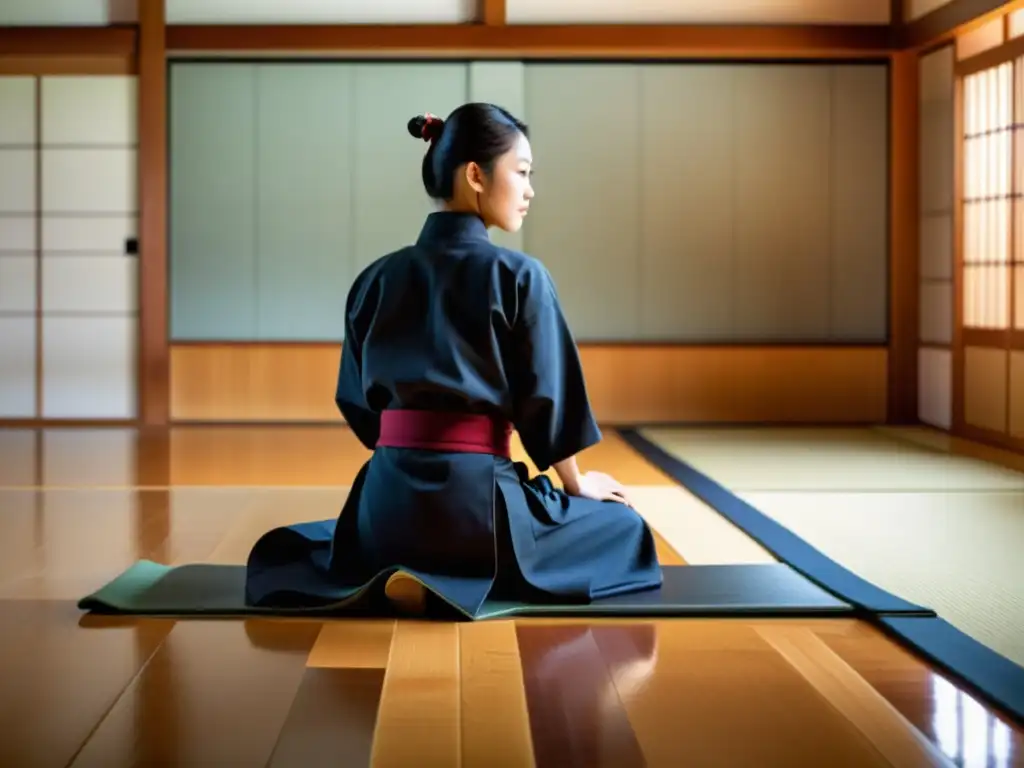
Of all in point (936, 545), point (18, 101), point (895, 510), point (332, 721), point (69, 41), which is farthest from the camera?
point (18, 101)

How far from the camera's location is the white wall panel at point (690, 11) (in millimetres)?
6695

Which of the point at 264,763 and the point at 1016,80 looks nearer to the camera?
the point at 264,763

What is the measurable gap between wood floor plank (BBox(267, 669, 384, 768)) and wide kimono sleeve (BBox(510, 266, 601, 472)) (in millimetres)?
603

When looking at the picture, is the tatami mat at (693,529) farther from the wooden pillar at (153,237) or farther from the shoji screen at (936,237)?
the wooden pillar at (153,237)

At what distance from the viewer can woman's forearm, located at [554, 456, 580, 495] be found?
105 inches

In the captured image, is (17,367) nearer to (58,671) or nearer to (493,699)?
(58,671)

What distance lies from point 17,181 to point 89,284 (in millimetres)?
656

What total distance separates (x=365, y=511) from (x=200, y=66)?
189 inches

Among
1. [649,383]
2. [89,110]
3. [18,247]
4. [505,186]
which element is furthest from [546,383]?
[18,247]

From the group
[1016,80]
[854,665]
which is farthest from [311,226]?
[854,665]

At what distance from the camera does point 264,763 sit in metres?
1.74

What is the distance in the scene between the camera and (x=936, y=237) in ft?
21.8

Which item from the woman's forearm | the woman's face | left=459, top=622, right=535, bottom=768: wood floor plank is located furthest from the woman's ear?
left=459, top=622, right=535, bottom=768: wood floor plank

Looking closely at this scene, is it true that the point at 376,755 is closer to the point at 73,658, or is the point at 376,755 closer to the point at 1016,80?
the point at 73,658
